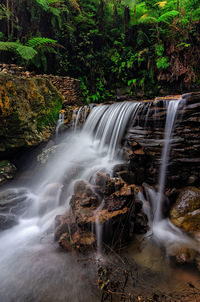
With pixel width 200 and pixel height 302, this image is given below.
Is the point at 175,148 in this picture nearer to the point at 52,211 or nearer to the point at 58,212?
the point at 58,212

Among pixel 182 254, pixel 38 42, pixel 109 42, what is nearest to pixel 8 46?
pixel 38 42

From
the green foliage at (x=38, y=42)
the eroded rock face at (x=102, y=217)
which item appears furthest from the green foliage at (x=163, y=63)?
the eroded rock face at (x=102, y=217)

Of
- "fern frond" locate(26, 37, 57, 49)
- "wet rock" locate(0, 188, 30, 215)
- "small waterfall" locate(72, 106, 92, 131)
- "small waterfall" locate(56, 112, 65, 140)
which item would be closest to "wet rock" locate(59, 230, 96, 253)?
"wet rock" locate(0, 188, 30, 215)

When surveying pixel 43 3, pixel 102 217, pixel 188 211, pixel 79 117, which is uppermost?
pixel 43 3

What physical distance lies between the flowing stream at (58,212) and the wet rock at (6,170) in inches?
17.9

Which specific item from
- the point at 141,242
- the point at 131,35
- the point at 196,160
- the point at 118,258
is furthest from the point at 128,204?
the point at 131,35

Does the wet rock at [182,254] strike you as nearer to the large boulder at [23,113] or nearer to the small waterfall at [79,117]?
the large boulder at [23,113]

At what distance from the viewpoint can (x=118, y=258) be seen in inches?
88.2

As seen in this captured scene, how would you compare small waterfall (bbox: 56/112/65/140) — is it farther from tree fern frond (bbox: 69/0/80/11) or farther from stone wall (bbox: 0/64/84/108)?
tree fern frond (bbox: 69/0/80/11)

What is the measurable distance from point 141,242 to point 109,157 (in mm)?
2542

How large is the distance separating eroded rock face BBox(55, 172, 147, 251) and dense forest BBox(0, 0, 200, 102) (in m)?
6.65

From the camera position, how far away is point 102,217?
2.56 metres

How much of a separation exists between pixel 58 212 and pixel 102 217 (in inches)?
47.4

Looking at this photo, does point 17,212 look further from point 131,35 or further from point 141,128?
point 131,35
